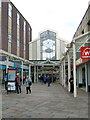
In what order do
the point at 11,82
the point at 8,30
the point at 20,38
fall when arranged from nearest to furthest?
1. the point at 11,82
2. the point at 8,30
3. the point at 20,38

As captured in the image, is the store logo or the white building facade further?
the white building facade

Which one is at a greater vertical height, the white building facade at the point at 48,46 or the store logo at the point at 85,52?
the white building facade at the point at 48,46

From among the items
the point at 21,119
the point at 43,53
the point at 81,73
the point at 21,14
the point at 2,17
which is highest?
the point at 21,14

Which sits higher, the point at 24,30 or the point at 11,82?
the point at 24,30

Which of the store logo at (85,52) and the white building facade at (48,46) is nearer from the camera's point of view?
the store logo at (85,52)

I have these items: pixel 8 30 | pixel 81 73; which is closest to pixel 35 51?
pixel 8 30

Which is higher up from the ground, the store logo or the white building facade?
the white building facade

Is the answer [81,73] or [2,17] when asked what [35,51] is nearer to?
[2,17]

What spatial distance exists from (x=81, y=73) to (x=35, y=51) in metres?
24.3

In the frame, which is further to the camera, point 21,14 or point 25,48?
point 25,48

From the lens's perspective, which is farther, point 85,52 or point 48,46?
point 48,46

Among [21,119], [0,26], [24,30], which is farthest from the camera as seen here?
[24,30]

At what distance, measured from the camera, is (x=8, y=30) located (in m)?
32.3

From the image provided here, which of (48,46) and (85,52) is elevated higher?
(48,46)
